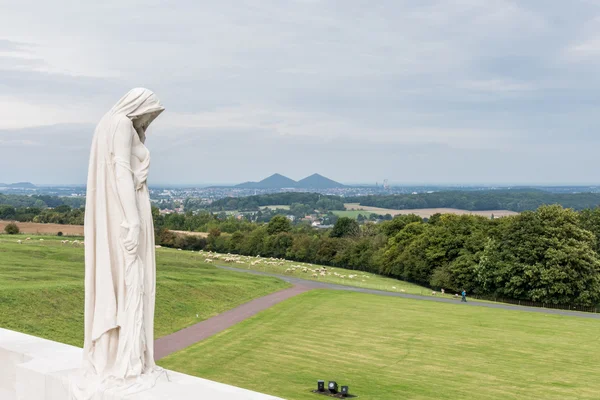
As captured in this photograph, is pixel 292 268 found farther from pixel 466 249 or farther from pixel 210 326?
pixel 210 326

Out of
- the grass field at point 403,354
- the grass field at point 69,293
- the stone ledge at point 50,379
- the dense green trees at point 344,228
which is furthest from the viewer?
the dense green trees at point 344,228

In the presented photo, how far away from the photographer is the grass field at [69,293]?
24.5 metres

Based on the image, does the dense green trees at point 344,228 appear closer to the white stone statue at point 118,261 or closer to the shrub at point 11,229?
the shrub at point 11,229

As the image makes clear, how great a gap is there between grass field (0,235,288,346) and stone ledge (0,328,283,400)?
1570 cm

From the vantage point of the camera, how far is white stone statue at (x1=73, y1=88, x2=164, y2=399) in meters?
6.80

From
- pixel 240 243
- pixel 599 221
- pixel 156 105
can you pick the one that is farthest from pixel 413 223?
pixel 156 105

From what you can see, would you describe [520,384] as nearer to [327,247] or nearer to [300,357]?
[300,357]

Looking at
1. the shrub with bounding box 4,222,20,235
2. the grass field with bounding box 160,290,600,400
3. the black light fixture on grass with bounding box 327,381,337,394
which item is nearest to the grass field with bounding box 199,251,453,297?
the grass field with bounding box 160,290,600,400

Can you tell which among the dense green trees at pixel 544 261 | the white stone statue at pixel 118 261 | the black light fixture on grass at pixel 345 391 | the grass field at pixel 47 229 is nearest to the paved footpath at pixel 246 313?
the dense green trees at pixel 544 261

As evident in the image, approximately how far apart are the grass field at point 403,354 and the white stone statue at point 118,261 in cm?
1277

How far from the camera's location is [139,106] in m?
7.16

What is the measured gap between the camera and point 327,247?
82875mm

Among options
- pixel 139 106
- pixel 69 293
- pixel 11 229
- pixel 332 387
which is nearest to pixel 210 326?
pixel 69 293

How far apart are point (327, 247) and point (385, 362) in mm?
57798
